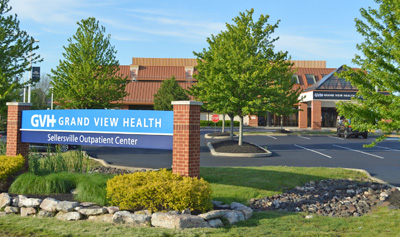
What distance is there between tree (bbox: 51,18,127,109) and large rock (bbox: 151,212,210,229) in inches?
732

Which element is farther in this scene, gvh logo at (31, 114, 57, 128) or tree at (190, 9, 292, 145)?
tree at (190, 9, 292, 145)

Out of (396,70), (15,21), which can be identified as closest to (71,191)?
(396,70)

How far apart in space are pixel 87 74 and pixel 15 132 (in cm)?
1319

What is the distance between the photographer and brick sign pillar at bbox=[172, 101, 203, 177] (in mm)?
9227

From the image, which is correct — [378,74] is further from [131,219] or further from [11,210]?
[11,210]

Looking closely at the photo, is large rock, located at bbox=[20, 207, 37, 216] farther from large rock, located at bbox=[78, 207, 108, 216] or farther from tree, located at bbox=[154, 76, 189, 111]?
tree, located at bbox=[154, 76, 189, 111]

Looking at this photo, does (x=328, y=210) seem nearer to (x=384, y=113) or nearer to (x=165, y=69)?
(x=384, y=113)

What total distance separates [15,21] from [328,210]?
17.4 m

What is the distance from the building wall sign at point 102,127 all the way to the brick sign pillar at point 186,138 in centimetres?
39

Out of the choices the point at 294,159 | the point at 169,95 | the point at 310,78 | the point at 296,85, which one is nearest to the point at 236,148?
the point at 294,159

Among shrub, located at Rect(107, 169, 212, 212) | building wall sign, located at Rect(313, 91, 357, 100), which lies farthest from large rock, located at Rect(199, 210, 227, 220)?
building wall sign, located at Rect(313, 91, 357, 100)

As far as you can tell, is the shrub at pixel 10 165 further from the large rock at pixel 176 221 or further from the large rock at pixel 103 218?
the large rock at pixel 176 221

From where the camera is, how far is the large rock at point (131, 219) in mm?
7809

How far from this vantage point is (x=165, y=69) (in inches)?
2576
